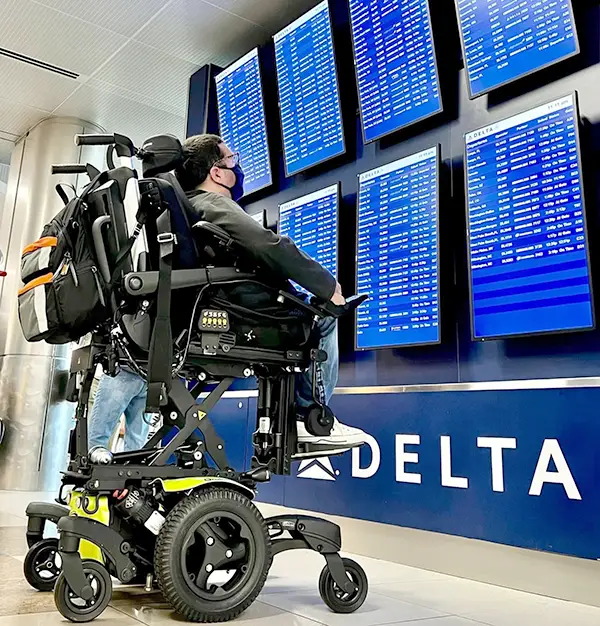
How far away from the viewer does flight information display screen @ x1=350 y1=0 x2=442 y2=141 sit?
258 centimetres

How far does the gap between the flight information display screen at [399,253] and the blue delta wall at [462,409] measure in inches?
2.5

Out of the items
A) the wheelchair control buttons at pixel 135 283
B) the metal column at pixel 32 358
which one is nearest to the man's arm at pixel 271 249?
the wheelchair control buttons at pixel 135 283

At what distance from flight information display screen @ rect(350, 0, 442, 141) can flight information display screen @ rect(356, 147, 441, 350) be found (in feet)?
0.71

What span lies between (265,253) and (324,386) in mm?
415

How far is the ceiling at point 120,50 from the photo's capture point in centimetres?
370

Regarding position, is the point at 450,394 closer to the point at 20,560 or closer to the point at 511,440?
the point at 511,440

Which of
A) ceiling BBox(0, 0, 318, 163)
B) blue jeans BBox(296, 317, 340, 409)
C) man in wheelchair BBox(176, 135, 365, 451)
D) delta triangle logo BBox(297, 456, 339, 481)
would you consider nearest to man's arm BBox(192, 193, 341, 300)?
man in wheelchair BBox(176, 135, 365, 451)

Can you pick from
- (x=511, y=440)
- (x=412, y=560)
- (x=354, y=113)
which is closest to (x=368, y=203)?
(x=354, y=113)

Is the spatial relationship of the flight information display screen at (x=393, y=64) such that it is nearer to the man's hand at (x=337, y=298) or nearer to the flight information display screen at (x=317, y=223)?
the flight information display screen at (x=317, y=223)

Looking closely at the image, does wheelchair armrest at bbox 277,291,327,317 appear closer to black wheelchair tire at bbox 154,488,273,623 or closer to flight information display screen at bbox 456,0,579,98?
black wheelchair tire at bbox 154,488,273,623

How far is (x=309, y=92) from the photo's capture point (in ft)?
10.5

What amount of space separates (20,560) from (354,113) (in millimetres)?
2351

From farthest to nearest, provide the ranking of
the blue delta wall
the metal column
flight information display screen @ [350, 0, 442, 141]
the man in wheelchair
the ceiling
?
the metal column, the ceiling, flight information display screen @ [350, 0, 442, 141], the blue delta wall, the man in wheelchair

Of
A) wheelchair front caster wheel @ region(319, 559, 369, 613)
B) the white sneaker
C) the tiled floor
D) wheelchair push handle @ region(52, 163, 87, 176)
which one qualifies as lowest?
the tiled floor
